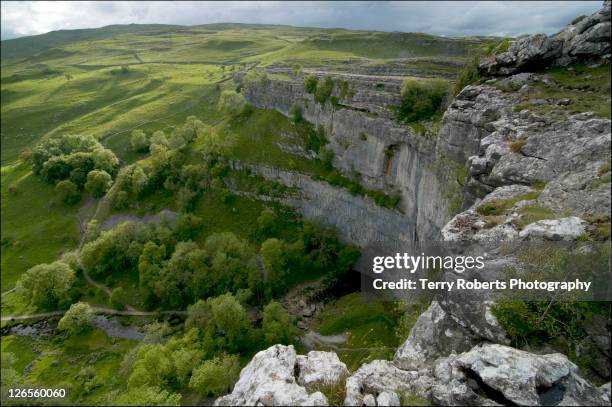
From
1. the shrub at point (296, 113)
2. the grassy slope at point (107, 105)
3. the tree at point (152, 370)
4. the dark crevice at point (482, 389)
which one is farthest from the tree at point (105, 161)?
the dark crevice at point (482, 389)

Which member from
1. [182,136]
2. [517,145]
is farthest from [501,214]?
[182,136]

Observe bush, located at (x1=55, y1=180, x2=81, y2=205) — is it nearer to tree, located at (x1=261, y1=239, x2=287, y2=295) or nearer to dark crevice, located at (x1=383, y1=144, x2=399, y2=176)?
tree, located at (x1=261, y1=239, x2=287, y2=295)

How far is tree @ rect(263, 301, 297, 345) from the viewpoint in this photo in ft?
147

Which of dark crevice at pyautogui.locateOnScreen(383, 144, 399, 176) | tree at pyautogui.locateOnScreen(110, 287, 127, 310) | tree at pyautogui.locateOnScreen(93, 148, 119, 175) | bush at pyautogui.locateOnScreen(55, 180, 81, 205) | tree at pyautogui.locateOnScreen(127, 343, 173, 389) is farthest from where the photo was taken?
tree at pyautogui.locateOnScreen(93, 148, 119, 175)

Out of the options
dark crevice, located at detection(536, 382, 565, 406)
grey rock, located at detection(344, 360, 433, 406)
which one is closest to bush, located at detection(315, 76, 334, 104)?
grey rock, located at detection(344, 360, 433, 406)

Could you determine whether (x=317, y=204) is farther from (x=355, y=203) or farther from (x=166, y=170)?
(x=166, y=170)

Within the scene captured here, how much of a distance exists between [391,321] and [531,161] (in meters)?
30.6

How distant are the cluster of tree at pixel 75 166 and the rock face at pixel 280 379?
85937mm

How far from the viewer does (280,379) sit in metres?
14.5

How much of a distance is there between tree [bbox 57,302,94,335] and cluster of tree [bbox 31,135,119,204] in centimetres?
4004

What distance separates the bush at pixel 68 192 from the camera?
290 feet

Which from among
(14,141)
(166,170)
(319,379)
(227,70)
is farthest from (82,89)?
(319,379)

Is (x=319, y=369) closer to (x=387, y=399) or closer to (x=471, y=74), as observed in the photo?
(x=387, y=399)

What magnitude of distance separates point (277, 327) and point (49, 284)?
44.3m
